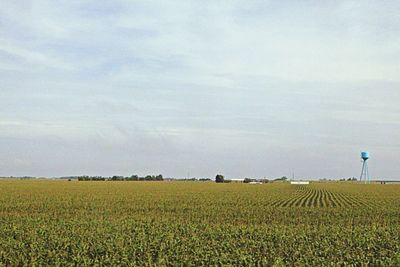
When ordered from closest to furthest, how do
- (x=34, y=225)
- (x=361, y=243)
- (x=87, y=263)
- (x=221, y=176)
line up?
(x=87, y=263), (x=361, y=243), (x=34, y=225), (x=221, y=176)

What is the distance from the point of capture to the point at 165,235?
24609 millimetres

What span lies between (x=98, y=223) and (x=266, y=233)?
10.1 meters

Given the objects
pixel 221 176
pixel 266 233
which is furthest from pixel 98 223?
pixel 221 176

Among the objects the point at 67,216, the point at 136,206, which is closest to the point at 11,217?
the point at 67,216

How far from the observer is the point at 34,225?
2984 cm

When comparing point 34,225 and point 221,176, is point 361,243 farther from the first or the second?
point 221,176

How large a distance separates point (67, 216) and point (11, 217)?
368 centimetres

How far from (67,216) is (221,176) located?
151 metres

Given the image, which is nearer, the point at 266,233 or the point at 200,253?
the point at 200,253

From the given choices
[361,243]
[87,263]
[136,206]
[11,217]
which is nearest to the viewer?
[87,263]

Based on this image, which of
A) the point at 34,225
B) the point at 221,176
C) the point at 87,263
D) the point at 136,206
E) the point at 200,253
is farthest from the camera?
the point at 221,176

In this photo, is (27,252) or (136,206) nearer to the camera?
(27,252)

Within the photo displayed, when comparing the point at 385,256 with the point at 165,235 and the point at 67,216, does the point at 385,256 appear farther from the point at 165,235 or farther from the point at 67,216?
the point at 67,216

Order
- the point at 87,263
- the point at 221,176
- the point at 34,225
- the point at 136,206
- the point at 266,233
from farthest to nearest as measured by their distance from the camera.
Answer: the point at 221,176
the point at 136,206
the point at 34,225
the point at 266,233
the point at 87,263
